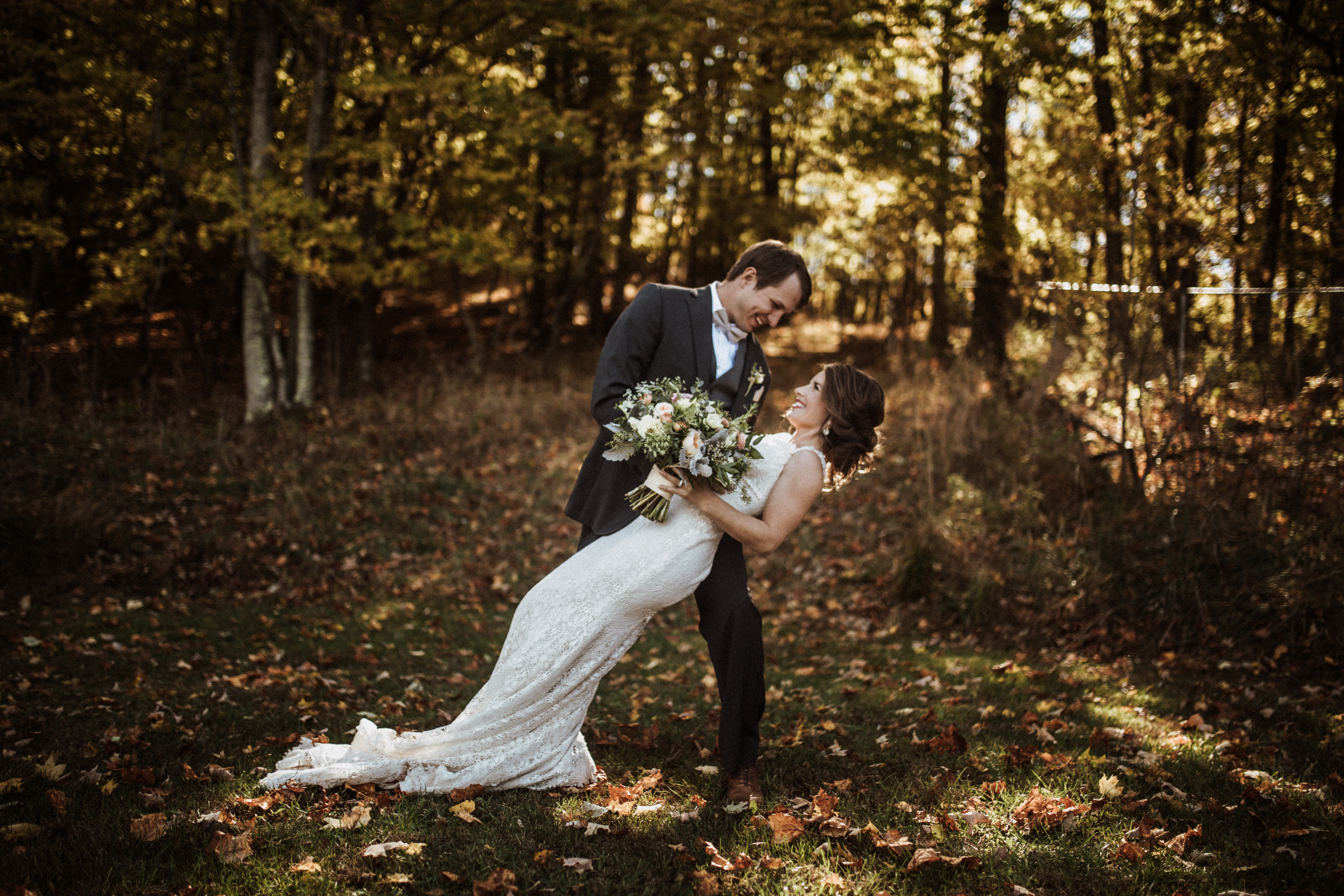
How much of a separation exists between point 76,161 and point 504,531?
8310 millimetres

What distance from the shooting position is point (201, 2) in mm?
11273

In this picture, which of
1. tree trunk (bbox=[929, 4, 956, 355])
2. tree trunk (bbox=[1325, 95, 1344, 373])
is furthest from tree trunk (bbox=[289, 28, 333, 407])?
tree trunk (bbox=[1325, 95, 1344, 373])

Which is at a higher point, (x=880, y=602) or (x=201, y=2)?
(x=201, y=2)

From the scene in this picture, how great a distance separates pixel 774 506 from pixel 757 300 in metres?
0.96

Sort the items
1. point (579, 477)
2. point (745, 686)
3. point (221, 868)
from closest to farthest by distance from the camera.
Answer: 1. point (221, 868)
2. point (745, 686)
3. point (579, 477)

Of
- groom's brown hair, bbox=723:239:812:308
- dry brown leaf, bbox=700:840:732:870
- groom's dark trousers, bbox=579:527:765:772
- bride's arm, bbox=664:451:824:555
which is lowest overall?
dry brown leaf, bbox=700:840:732:870

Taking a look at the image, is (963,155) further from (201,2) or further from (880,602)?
(201,2)

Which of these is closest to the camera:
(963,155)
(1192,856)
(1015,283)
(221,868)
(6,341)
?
(221,868)

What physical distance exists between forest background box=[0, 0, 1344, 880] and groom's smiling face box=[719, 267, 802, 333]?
2.94 m

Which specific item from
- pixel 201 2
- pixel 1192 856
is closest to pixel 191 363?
pixel 201 2

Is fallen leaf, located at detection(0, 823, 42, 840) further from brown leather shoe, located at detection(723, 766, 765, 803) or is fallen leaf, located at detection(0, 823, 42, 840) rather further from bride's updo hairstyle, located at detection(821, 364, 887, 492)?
bride's updo hairstyle, located at detection(821, 364, 887, 492)

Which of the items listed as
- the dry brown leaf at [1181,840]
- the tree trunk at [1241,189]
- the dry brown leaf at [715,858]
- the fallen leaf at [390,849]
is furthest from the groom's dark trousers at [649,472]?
the tree trunk at [1241,189]

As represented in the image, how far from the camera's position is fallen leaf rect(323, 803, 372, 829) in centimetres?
326

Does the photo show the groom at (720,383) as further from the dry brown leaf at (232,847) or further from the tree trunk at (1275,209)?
the tree trunk at (1275,209)
